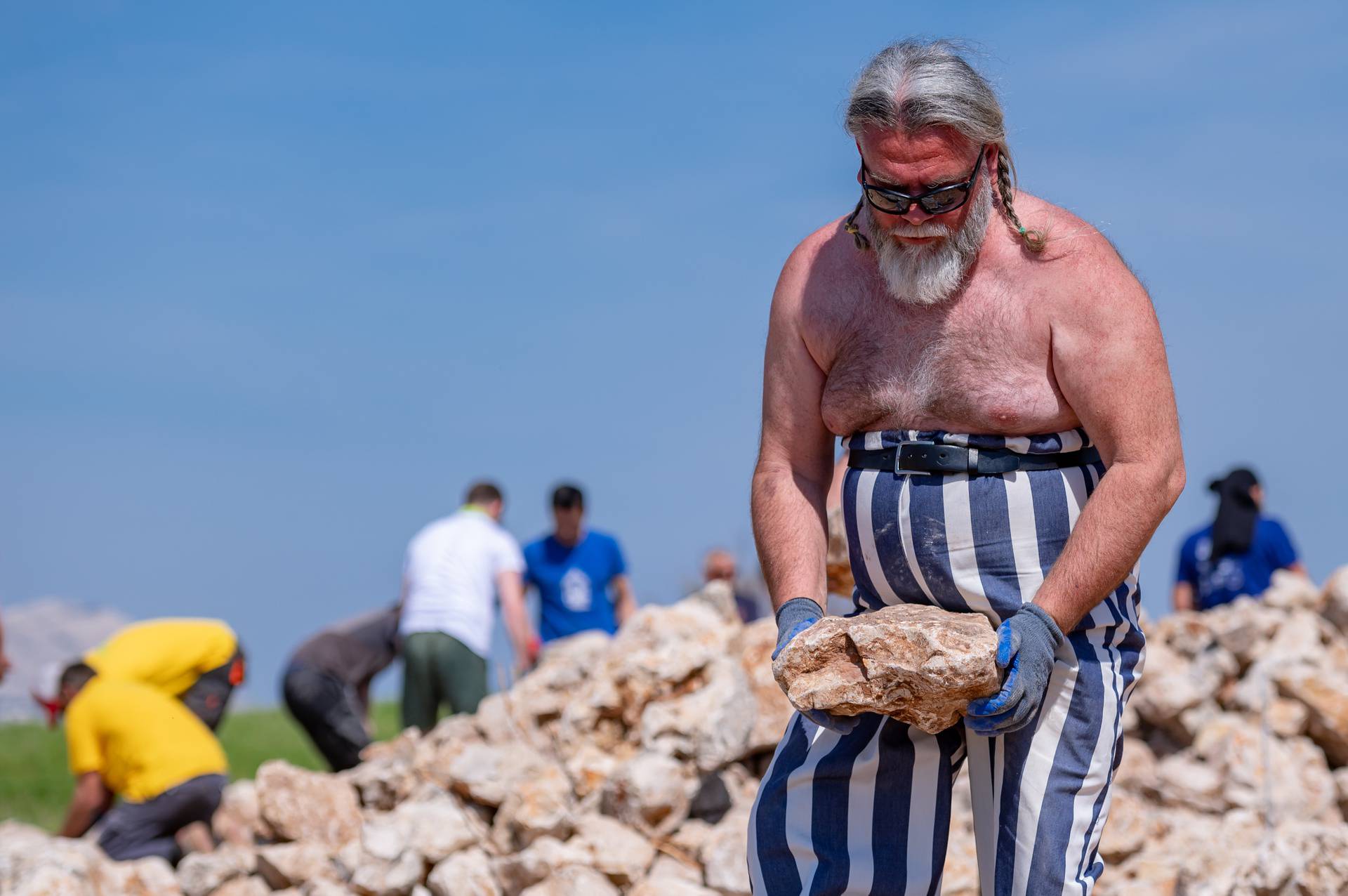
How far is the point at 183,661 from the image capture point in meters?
6.70

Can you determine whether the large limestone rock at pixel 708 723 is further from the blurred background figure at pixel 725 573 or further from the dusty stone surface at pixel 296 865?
the blurred background figure at pixel 725 573

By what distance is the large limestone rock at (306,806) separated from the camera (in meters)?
5.27

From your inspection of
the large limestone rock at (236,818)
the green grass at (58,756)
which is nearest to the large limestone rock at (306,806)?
the large limestone rock at (236,818)

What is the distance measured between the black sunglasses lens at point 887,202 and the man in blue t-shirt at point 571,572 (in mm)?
5707

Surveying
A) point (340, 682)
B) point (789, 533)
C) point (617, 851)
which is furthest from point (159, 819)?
point (789, 533)

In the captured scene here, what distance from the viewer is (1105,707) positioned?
2.71 metres

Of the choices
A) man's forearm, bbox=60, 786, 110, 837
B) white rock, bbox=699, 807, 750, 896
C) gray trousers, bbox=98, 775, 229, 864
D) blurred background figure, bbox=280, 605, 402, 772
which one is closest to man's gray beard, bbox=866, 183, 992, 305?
white rock, bbox=699, 807, 750, 896

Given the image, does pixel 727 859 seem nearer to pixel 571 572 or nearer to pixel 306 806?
pixel 306 806

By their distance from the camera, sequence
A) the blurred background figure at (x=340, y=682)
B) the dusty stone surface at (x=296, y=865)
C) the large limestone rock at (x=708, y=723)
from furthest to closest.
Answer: the blurred background figure at (x=340, y=682)
the dusty stone surface at (x=296, y=865)
the large limestone rock at (x=708, y=723)

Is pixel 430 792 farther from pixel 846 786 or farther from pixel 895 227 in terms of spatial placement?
pixel 895 227

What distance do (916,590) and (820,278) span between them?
2.14 ft

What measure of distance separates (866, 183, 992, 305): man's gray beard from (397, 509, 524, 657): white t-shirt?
16.8 ft

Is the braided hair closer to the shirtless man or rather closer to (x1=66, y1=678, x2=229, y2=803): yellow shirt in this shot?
the shirtless man

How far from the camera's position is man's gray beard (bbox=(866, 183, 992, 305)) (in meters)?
2.69
